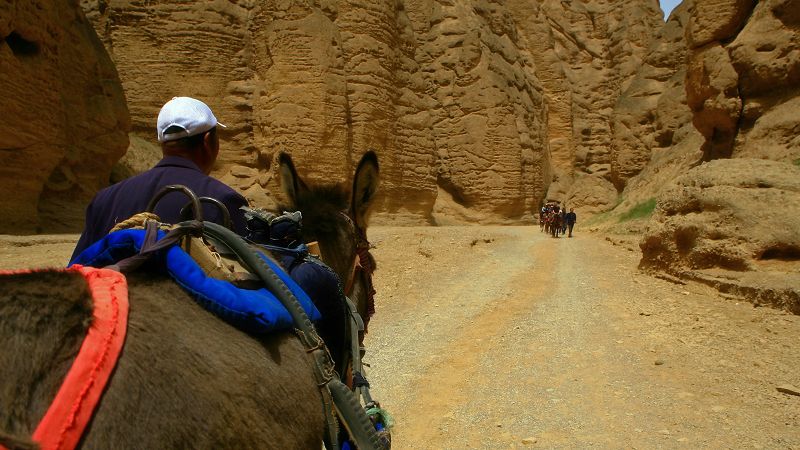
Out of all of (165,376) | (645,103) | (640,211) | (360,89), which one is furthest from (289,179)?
(645,103)

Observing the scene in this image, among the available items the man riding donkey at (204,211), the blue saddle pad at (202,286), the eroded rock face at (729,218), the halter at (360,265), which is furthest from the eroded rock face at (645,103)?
the blue saddle pad at (202,286)

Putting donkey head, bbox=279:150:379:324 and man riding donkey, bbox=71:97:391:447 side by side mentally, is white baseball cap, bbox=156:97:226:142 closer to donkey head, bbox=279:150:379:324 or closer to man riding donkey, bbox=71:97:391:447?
man riding donkey, bbox=71:97:391:447

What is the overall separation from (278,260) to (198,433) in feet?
2.84

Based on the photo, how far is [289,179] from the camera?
2.84 m

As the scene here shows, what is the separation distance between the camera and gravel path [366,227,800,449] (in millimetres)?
4141

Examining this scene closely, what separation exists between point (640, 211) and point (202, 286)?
799 inches

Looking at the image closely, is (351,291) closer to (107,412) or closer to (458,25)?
(107,412)

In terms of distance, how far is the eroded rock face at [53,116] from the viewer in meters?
11.7

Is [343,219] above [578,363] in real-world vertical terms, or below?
above

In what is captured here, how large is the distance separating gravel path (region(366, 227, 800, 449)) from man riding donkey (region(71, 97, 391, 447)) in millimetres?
2384

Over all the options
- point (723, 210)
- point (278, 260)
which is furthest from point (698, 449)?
point (723, 210)

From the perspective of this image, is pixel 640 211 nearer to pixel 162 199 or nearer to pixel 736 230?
pixel 736 230

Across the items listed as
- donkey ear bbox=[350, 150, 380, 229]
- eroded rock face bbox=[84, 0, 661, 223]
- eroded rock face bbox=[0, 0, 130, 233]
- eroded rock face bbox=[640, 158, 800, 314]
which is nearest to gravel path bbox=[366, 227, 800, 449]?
eroded rock face bbox=[640, 158, 800, 314]

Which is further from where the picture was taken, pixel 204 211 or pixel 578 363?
pixel 578 363
